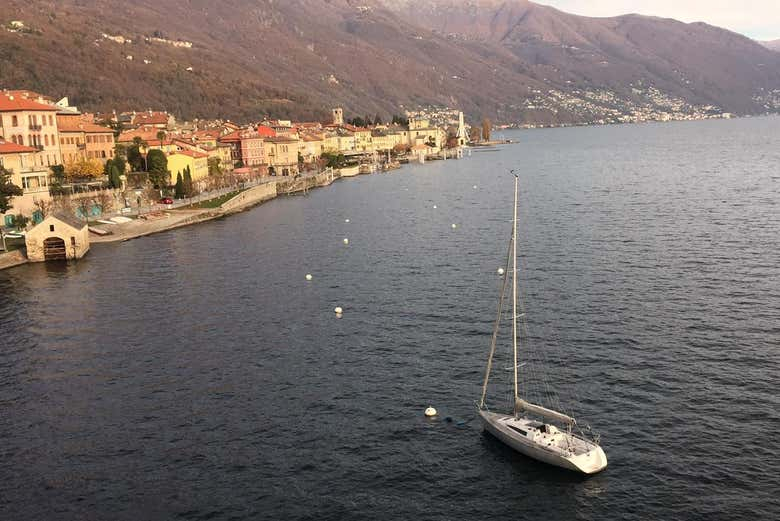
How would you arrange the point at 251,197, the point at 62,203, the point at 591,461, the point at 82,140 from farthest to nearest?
the point at 251,197
the point at 82,140
the point at 62,203
the point at 591,461

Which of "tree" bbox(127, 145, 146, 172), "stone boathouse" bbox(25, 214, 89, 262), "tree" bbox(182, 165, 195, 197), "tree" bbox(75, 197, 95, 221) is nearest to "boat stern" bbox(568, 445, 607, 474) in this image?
"stone boathouse" bbox(25, 214, 89, 262)

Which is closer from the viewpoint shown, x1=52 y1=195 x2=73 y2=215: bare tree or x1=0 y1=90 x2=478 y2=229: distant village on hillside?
x1=0 y1=90 x2=478 y2=229: distant village on hillside

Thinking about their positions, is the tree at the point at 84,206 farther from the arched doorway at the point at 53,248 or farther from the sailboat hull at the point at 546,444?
the sailboat hull at the point at 546,444

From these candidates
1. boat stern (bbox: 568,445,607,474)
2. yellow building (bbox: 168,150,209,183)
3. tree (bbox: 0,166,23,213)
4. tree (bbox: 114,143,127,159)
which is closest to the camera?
boat stern (bbox: 568,445,607,474)

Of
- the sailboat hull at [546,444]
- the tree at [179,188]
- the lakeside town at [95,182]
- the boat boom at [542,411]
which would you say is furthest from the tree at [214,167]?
the sailboat hull at [546,444]

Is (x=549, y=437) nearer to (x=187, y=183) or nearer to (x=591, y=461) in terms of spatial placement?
(x=591, y=461)

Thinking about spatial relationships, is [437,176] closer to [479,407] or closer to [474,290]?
[474,290]

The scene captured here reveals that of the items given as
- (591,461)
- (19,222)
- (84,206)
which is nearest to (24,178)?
(84,206)

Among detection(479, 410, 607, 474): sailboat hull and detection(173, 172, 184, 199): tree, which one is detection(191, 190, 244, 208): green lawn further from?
detection(479, 410, 607, 474): sailboat hull
